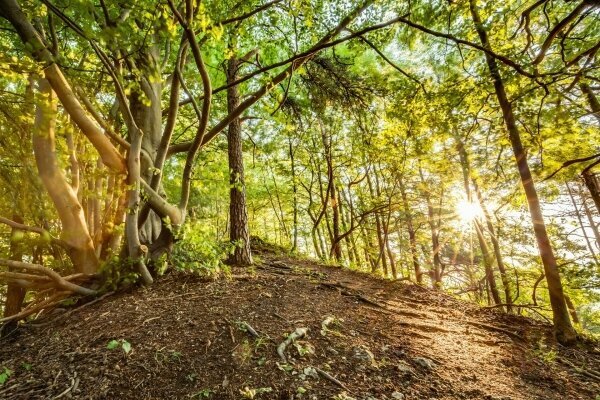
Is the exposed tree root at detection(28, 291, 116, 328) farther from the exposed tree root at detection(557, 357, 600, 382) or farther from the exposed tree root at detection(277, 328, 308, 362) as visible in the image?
the exposed tree root at detection(557, 357, 600, 382)

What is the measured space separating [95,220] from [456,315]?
6827 mm

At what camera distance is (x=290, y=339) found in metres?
2.88

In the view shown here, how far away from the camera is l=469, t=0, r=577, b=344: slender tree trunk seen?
394 cm

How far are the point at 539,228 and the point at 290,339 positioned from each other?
12.4ft

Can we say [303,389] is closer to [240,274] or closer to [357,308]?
[357,308]

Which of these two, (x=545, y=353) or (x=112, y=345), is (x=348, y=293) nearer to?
(x=545, y=353)

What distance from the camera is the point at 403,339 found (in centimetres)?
342

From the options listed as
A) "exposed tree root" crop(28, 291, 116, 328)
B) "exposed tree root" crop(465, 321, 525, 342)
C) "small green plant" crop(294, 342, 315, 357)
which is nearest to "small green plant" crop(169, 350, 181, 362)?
"small green plant" crop(294, 342, 315, 357)

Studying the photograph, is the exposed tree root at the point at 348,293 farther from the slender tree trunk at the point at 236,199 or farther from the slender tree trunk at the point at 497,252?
the slender tree trunk at the point at 497,252

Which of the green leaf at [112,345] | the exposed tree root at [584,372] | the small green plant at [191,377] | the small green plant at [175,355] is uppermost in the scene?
the green leaf at [112,345]

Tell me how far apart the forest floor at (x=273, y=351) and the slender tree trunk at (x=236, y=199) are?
0.79 metres

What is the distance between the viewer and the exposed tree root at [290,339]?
2.66 meters

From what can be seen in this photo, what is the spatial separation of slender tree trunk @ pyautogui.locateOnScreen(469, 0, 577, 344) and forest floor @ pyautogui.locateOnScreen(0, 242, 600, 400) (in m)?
0.26

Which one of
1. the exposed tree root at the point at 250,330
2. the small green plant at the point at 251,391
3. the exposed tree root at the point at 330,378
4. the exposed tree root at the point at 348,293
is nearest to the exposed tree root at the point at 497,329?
the exposed tree root at the point at 348,293
